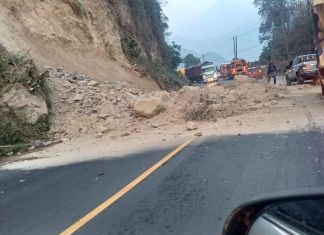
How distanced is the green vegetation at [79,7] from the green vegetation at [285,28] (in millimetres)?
30171

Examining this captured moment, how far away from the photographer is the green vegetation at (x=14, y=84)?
13.8 m

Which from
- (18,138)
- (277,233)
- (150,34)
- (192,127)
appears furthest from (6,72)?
(150,34)

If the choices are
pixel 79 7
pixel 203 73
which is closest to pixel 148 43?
pixel 79 7

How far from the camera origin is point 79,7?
2380 centimetres

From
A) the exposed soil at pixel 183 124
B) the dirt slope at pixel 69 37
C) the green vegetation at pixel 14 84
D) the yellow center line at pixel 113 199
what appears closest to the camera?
the yellow center line at pixel 113 199

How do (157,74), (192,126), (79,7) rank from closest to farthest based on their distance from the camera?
(192,126) < (79,7) < (157,74)

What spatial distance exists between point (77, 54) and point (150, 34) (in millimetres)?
14671

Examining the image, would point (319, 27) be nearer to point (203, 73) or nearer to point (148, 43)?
point (148, 43)

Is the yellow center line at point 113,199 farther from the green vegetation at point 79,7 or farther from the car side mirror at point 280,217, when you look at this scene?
the green vegetation at point 79,7

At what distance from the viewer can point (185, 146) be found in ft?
34.8

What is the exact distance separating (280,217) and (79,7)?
22.9 m

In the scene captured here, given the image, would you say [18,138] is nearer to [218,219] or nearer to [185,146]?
[185,146]

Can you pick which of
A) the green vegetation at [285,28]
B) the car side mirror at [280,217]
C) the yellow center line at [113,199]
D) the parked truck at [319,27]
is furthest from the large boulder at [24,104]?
the green vegetation at [285,28]

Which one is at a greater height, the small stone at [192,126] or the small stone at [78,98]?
the small stone at [78,98]
